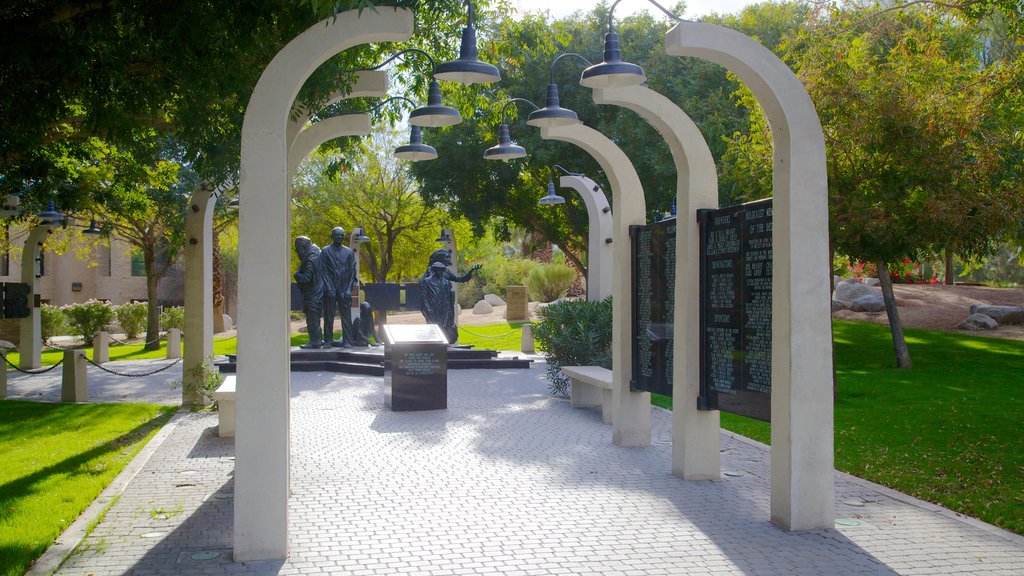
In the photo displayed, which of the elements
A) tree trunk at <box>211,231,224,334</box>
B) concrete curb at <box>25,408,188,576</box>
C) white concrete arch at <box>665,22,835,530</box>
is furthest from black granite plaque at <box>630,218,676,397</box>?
tree trunk at <box>211,231,224,334</box>

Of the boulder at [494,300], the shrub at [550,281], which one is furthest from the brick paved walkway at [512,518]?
the boulder at [494,300]

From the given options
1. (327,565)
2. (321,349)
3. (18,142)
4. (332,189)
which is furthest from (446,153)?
(327,565)

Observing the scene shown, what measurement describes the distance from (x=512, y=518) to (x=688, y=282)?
8.97 feet

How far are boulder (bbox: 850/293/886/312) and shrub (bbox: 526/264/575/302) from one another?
1546 cm

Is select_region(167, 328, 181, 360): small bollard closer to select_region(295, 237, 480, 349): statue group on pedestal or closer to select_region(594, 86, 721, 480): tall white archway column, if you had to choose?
select_region(295, 237, 480, 349): statue group on pedestal

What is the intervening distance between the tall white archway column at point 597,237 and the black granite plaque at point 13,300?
38.3 feet

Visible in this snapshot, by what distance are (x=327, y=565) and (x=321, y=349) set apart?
596 inches

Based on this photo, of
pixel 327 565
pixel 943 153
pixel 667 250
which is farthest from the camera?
pixel 943 153

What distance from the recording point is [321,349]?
67.3ft

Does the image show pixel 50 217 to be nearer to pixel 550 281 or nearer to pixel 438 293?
pixel 438 293

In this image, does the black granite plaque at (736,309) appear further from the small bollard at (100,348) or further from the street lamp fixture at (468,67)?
the small bollard at (100,348)

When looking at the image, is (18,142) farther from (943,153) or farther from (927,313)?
(927,313)

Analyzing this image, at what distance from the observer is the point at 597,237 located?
17.8 m

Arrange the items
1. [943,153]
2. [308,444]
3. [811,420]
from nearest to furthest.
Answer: [811,420], [308,444], [943,153]
